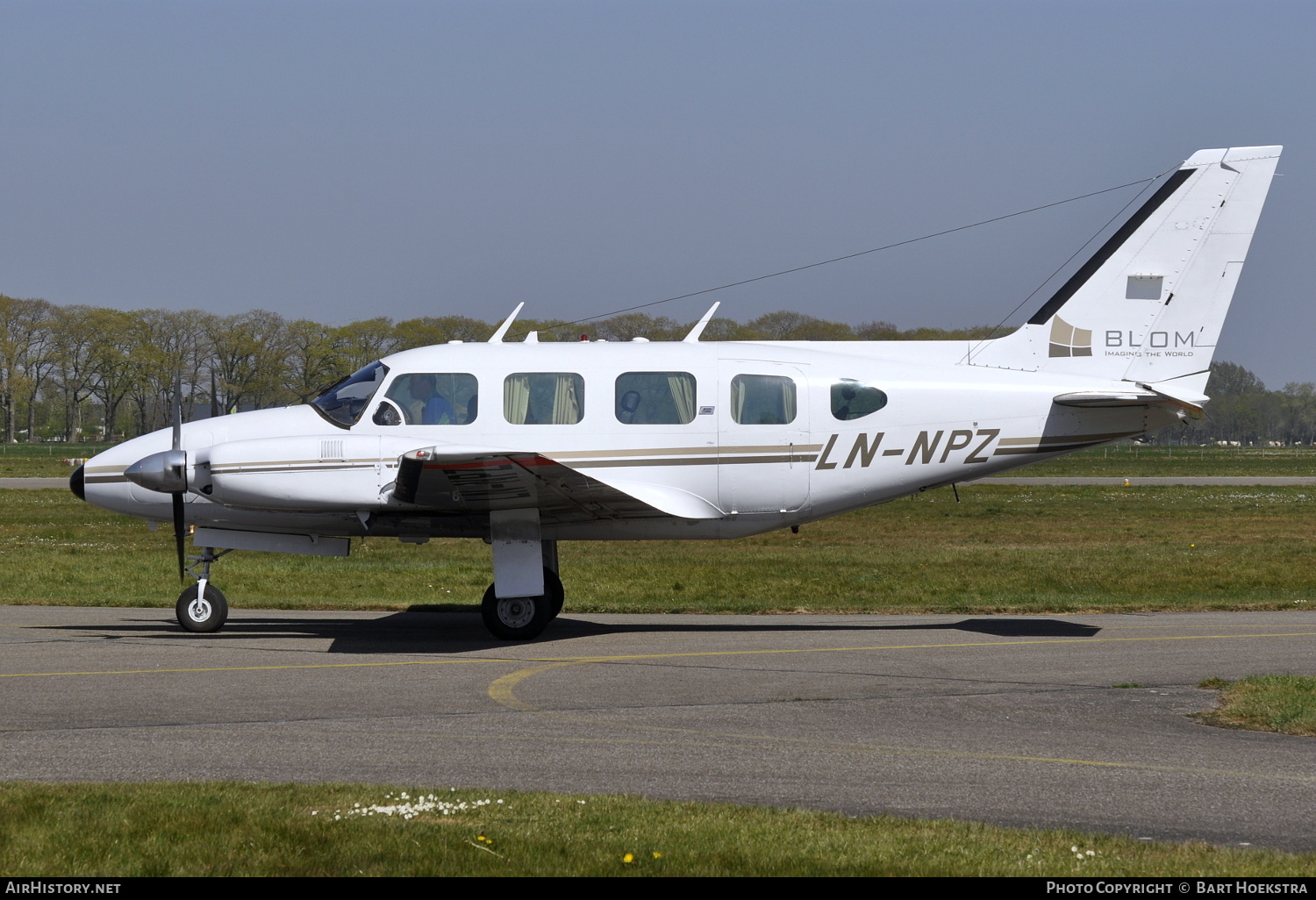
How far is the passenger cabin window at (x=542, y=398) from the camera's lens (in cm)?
1437

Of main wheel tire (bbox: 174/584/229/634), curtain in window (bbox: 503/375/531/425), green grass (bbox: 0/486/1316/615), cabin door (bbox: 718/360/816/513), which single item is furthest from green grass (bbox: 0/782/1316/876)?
green grass (bbox: 0/486/1316/615)

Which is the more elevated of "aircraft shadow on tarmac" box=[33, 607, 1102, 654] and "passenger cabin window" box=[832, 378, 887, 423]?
"passenger cabin window" box=[832, 378, 887, 423]

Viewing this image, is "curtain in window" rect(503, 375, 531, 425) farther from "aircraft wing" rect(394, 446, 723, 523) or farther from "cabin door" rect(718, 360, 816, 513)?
"cabin door" rect(718, 360, 816, 513)

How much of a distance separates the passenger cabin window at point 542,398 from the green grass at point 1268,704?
731 cm

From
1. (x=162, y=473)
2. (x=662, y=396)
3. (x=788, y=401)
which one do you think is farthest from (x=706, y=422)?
(x=162, y=473)

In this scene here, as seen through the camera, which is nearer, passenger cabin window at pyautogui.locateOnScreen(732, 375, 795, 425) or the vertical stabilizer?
passenger cabin window at pyautogui.locateOnScreen(732, 375, 795, 425)

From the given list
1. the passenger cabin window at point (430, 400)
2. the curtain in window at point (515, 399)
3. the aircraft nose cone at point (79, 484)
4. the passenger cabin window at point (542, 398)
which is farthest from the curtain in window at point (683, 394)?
the aircraft nose cone at point (79, 484)

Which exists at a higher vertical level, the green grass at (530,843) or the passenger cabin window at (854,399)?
the passenger cabin window at (854,399)

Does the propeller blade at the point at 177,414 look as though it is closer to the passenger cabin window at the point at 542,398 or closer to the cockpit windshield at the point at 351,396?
the cockpit windshield at the point at 351,396

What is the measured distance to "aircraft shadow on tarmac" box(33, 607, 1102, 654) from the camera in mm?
14188

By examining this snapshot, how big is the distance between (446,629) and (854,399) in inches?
229

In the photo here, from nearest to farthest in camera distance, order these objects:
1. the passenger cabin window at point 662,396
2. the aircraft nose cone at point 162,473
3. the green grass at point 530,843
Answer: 1. the green grass at point 530,843
2. the aircraft nose cone at point 162,473
3. the passenger cabin window at point 662,396

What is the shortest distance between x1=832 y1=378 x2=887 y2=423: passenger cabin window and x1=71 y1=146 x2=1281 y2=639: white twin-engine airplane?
0.02 m

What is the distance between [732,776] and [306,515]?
828cm
